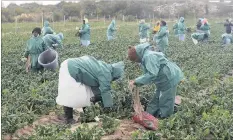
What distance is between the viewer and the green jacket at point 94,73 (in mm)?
6082

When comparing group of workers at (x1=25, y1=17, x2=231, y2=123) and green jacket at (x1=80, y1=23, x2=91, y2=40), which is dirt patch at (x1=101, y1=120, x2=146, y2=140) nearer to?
group of workers at (x1=25, y1=17, x2=231, y2=123)

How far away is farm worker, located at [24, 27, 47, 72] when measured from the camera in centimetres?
1034

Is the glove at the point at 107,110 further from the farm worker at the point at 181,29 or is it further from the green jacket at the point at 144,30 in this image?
the farm worker at the point at 181,29

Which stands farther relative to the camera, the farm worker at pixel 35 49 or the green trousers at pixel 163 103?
the farm worker at pixel 35 49

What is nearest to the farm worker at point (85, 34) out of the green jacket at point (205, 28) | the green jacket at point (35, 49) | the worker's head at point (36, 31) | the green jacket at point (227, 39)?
the green jacket at point (205, 28)

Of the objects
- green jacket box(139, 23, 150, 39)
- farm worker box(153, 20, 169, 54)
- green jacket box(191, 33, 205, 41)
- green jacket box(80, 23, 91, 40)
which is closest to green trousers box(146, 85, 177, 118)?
farm worker box(153, 20, 169, 54)

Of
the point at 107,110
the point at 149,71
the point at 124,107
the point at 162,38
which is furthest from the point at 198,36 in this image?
the point at 149,71

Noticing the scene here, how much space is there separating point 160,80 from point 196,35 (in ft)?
47.8

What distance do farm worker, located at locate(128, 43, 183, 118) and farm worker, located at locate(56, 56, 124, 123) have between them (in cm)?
38

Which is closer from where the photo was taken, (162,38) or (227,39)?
(162,38)

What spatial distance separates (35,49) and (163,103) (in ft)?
15.9

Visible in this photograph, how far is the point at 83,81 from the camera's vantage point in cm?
615

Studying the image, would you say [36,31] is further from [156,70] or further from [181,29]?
[181,29]

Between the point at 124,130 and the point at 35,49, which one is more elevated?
the point at 35,49
